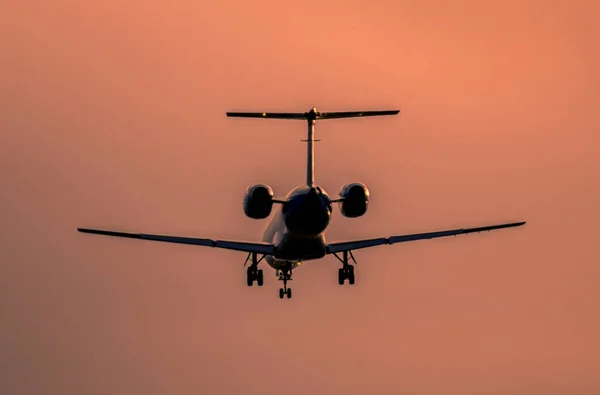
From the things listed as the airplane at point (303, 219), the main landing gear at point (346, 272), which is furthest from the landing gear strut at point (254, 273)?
the main landing gear at point (346, 272)

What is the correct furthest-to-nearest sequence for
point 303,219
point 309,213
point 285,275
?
point 285,275 < point 303,219 < point 309,213

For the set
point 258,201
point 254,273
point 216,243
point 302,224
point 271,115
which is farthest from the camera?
point 254,273

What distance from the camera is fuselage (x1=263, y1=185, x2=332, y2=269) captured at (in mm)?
57062

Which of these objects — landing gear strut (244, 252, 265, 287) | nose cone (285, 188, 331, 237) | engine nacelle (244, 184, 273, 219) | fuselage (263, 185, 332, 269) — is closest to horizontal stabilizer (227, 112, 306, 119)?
engine nacelle (244, 184, 273, 219)

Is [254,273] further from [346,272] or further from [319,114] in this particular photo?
[319,114]

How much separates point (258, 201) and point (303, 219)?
3186 mm

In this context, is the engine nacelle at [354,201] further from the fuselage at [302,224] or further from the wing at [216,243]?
the wing at [216,243]

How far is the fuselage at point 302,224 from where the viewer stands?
57.1 meters

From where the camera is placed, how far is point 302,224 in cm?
5806

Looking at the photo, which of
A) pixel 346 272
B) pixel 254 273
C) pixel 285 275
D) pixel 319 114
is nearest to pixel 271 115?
pixel 319 114

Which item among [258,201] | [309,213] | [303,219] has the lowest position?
[303,219]

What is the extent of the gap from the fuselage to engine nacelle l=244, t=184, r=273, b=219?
814mm

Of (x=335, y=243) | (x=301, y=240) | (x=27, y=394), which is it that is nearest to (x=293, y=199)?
(x=301, y=240)

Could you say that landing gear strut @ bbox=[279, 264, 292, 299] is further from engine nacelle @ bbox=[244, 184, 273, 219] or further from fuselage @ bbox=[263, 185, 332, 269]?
engine nacelle @ bbox=[244, 184, 273, 219]
